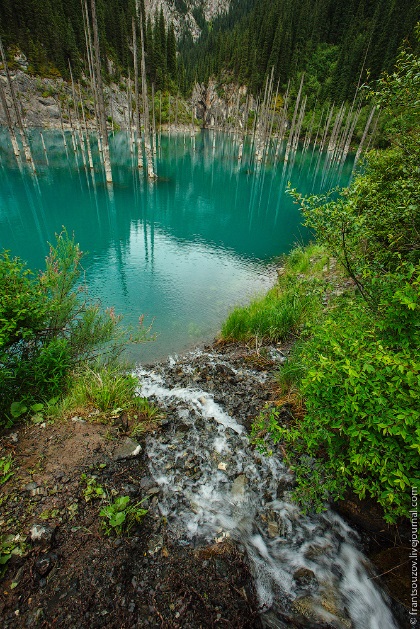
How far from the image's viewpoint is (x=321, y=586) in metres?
3.66

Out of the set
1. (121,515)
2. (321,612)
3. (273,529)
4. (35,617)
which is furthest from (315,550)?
(35,617)

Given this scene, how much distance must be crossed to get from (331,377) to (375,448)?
0.79 m

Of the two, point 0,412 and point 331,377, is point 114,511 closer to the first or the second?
point 0,412

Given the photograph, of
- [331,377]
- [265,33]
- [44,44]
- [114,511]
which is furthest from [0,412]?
[265,33]

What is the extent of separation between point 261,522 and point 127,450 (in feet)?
7.67

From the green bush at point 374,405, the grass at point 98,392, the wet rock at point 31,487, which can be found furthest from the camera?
the grass at point 98,392

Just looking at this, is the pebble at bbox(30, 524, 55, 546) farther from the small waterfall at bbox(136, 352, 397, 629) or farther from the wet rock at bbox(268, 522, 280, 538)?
the wet rock at bbox(268, 522, 280, 538)

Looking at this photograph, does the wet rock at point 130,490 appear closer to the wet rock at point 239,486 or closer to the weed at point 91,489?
the weed at point 91,489

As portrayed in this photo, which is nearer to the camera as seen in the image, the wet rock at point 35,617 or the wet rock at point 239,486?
the wet rock at point 35,617

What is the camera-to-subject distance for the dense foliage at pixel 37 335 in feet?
15.2

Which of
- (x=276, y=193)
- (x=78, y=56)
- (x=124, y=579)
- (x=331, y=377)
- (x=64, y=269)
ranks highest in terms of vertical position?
(x=78, y=56)

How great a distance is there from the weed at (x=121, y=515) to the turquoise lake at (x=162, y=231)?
4.95 meters

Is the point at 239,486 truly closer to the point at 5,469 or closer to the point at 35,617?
the point at 35,617

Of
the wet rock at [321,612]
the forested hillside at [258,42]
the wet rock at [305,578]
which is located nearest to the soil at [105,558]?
the wet rock at [321,612]
